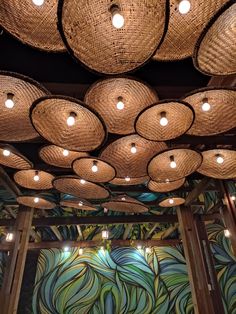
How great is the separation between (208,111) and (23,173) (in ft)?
8.29

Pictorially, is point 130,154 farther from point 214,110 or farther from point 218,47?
point 218,47

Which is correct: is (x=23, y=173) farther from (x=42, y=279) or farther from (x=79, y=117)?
(x=42, y=279)

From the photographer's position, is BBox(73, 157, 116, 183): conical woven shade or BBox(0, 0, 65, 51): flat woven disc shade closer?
BBox(0, 0, 65, 51): flat woven disc shade

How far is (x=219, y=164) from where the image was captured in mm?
3170

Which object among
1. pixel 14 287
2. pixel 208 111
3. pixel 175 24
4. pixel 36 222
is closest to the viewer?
pixel 175 24

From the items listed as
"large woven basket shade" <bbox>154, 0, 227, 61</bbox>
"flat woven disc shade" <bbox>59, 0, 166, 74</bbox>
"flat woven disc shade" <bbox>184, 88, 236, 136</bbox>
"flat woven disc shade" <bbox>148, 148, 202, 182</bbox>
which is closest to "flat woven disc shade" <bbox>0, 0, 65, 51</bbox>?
"flat woven disc shade" <bbox>59, 0, 166, 74</bbox>

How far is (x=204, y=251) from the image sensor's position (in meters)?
5.70

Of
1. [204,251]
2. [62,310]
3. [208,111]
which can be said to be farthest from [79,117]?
[62,310]

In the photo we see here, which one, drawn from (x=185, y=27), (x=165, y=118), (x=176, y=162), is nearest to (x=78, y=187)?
(x=176, y=162)

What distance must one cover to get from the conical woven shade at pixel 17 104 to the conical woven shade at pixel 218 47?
4.15 feet

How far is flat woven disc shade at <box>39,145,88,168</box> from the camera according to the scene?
9.91ft

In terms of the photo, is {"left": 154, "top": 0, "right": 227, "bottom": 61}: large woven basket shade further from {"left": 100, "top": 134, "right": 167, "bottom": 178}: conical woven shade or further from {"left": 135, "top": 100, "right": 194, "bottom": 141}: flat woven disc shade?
{"left": 100, "top": 134, "right": 167, "bottom": 178}: conical woven shade

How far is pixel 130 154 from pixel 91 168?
0.51 meters

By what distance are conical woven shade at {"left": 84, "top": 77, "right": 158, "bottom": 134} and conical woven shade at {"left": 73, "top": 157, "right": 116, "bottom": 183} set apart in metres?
0.56
